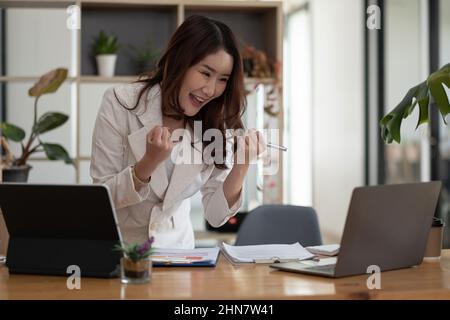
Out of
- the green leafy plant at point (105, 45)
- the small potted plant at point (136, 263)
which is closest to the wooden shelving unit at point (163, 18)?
the green leafy plant at point (105, 45)

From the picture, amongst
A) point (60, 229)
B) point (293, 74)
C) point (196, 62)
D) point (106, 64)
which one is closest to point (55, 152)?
point (106, 64)

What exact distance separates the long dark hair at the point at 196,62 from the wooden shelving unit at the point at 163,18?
75.1 inches

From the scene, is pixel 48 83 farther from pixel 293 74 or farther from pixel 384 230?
pixel 293 74

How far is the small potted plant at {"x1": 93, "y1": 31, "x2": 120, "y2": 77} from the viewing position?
14.6ft

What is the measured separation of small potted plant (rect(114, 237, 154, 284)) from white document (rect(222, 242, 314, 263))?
1.28 feet

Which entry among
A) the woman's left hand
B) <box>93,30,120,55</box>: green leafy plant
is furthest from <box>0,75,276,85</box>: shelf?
the woman's left hand

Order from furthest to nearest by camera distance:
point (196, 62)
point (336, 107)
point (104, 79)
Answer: point (336, 107) → point (104, 79) → point (196, 62)

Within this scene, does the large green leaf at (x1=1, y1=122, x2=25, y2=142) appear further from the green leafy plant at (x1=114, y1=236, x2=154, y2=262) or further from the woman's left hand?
the green leafy plant at (x1=114, y1=236, x2=154, y2=262)

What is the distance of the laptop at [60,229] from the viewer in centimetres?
177

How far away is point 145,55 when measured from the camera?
4.53 metres

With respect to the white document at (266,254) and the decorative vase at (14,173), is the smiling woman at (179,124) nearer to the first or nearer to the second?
the white document at (266,254)

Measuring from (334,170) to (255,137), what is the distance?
541 centimetres

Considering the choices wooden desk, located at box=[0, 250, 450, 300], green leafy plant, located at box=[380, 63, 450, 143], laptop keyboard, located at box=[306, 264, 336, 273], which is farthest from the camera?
green leafy plant, located at box=[380, 63, 450, 143]

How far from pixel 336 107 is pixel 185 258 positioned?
535 centimetres
